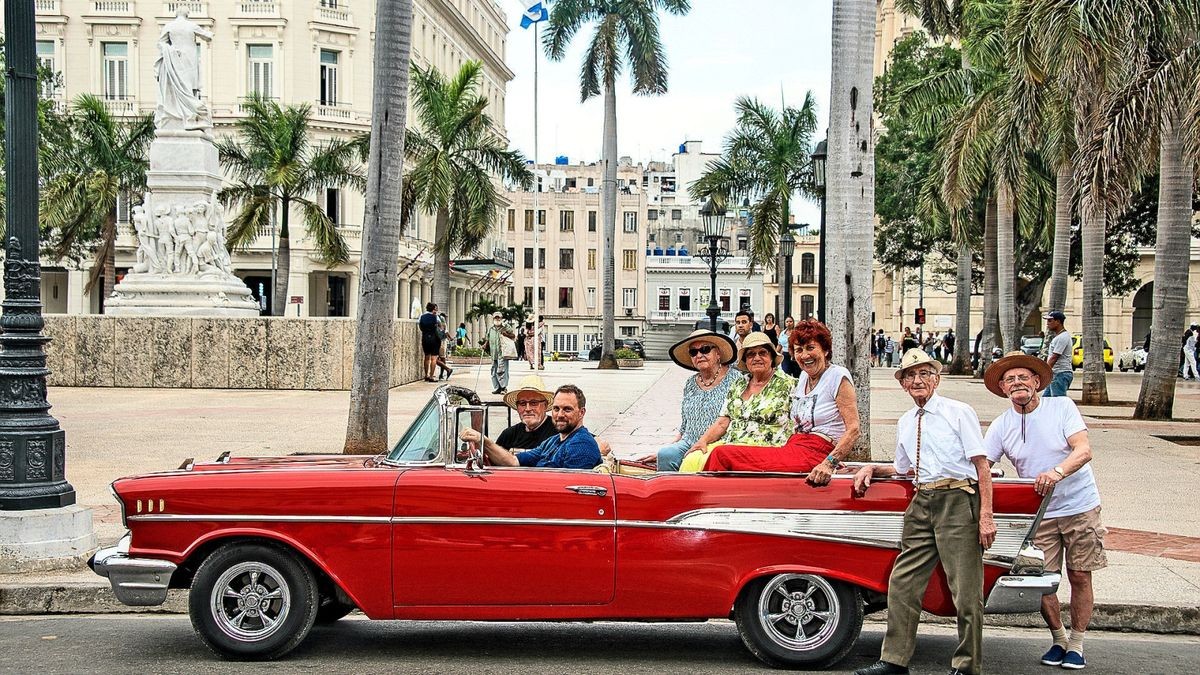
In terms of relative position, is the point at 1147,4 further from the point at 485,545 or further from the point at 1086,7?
the point at 485,545

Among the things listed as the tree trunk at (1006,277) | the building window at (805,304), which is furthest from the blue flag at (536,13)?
the building window at (805,304)

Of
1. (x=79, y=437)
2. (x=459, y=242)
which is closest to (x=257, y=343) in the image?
(x=79, y=437)

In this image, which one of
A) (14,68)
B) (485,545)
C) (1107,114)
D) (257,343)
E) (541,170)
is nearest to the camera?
(485,545)

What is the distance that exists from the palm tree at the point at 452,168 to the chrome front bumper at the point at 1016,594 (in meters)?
31.4

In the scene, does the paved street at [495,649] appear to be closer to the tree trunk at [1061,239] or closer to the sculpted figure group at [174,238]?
the sculpted figure group at [174,238]

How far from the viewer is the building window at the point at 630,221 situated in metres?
104

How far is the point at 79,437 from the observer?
16.8 meters

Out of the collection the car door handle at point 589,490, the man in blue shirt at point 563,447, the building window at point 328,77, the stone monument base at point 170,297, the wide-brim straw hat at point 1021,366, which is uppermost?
the building window at point 328,77

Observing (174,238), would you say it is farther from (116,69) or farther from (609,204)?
(116,69)

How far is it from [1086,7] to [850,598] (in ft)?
43.7

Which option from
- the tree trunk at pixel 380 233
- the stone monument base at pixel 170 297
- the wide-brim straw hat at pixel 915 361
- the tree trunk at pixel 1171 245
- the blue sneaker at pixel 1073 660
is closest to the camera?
the wide-brim straw hat at pixel 915 361

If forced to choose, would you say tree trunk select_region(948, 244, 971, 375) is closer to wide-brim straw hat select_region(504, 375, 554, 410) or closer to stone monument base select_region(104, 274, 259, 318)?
stone monument base select_region(104, 274, 259, 318)

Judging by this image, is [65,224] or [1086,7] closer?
[1086,7]

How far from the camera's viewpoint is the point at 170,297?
2722 centimetres
